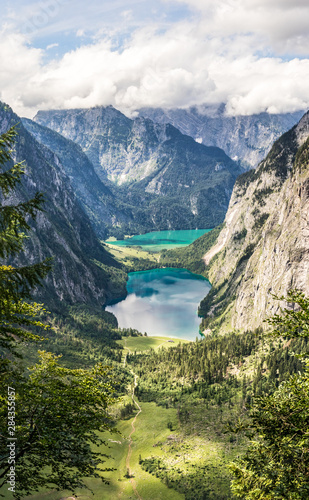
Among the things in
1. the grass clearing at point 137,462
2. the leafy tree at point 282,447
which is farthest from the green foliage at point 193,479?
the leafy tree at point 282,447

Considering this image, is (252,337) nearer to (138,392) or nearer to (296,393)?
(138,392)

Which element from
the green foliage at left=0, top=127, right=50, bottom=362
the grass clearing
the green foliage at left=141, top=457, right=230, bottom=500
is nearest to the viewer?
the green foliage at left=0, top=127, right=50, bottom=362

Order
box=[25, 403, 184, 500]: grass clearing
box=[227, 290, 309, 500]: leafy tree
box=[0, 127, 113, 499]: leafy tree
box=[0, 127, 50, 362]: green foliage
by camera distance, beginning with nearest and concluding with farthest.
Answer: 1. box=[227, 290, 309, 500]: leafy tree
2. box=[0, 127, 113, 499]: leafy tree
3. box=[0, 127, 50, 362]: green foliage
4. box=[25, 403, 184, 500]: grass clearing

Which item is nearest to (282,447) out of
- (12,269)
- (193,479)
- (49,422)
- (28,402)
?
(49,422)

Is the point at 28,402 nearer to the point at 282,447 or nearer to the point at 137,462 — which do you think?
the point at 282,447

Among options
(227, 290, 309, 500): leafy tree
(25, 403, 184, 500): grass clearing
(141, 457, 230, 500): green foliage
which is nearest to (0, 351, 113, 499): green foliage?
(227, 290, 309, 500): leafy tree

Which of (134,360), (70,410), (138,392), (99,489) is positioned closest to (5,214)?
(70,410)

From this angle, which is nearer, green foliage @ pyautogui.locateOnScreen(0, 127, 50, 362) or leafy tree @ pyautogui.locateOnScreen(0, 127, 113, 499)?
leafy tree @ pyautogui.locateOnScreen(0, 127, 113, 499)

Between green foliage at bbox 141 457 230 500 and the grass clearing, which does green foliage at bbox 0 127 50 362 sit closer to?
the grass clearing
